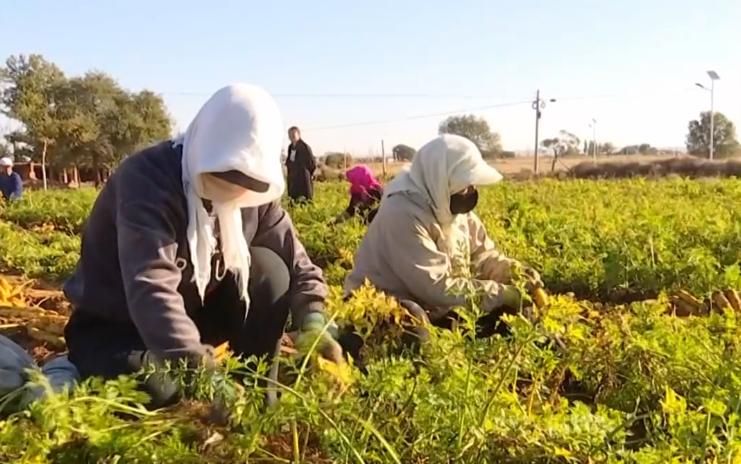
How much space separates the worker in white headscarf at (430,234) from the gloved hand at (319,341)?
3.11 ft

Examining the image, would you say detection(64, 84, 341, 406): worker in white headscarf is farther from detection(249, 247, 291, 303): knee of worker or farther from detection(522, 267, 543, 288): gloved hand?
detection(522, 267, 543, 288): gloved hand

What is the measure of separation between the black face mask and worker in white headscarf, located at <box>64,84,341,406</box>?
88cm

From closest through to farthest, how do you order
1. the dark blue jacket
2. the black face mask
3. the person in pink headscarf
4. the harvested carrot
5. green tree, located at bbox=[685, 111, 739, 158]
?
the black face mask < the harvested carrot < the person in pink headscarf < the dark blue jacket < green tree, located at bbox=[685, 111, 739, 158]

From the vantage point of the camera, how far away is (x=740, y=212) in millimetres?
8055


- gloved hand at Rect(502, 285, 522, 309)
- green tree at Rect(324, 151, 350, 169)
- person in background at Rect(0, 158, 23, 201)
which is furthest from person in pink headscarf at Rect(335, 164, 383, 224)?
green tree at Rect(324, 151, 350, 169)

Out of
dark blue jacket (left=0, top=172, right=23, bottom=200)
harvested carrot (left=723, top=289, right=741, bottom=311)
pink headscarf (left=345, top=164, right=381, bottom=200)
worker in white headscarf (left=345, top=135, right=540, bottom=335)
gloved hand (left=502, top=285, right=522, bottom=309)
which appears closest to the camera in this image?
gloved hand (left=502, top=285, right=522, bottom=309)

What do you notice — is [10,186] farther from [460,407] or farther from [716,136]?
[716,136]

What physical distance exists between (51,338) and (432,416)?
8.57 feet

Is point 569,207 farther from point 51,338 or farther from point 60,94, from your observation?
point 60,94

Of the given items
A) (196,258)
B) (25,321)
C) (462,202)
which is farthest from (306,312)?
(25,321)

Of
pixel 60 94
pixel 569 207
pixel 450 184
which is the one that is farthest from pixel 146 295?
pixel 60 94

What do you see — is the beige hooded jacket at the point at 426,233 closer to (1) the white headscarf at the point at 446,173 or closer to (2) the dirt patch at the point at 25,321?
(1) the white headscarf at the point at 446,173

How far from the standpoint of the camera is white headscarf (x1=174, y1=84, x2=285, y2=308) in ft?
8.22

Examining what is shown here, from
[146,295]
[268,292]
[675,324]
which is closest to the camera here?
[146,295]
